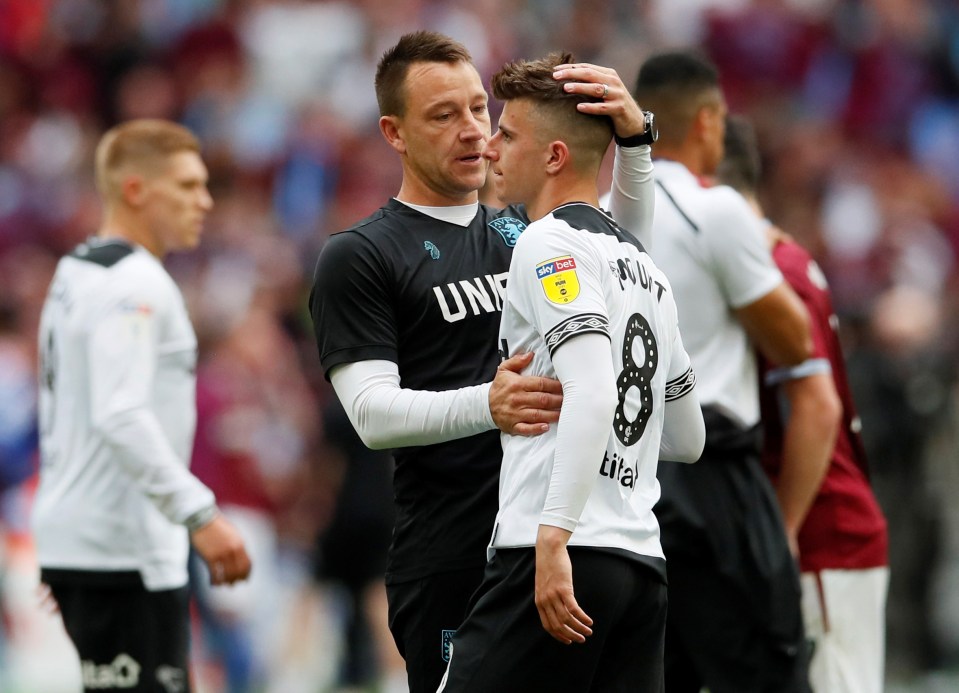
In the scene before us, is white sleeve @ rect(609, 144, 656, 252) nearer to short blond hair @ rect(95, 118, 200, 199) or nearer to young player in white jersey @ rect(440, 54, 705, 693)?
young player in white jersey @ rect(440, 54, 705, 693)

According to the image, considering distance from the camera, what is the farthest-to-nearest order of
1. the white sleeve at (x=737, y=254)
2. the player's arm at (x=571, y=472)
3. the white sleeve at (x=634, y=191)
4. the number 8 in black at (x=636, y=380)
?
the white sleeve at (x=737, y=254) < the white sleeve at (x=634, y=191) < the number 8 in black at (x=636, y=380) < the player's arm at (x=571, y=472)

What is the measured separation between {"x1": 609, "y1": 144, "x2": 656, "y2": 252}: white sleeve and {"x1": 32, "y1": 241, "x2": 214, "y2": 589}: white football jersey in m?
1.91

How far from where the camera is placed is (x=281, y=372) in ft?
38.1

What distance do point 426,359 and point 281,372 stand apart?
7387 mm

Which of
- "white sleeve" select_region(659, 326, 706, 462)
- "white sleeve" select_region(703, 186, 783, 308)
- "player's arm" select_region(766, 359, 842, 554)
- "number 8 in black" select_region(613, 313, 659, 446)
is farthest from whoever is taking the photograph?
"player's arm" select_region(766, 359, 842, 554)

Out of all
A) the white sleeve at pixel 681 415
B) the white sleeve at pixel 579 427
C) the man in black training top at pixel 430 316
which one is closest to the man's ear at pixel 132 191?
the man in black training top at pixel 430 316

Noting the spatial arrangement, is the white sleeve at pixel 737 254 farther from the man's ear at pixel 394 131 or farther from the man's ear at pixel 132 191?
the man's ear at pixel 132 191

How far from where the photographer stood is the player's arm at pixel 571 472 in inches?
140

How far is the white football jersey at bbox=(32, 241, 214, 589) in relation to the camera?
5.51m

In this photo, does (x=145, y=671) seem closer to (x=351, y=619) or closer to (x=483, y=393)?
(x=483, y=393)

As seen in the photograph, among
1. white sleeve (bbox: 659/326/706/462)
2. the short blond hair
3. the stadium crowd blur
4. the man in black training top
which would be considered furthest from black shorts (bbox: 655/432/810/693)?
the stadium crowd blur

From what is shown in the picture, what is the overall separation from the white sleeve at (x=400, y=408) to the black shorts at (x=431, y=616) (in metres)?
0.46

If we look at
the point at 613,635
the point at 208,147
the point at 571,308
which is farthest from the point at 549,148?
the point at 208,147

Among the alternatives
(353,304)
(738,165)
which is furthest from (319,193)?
(353,304)
